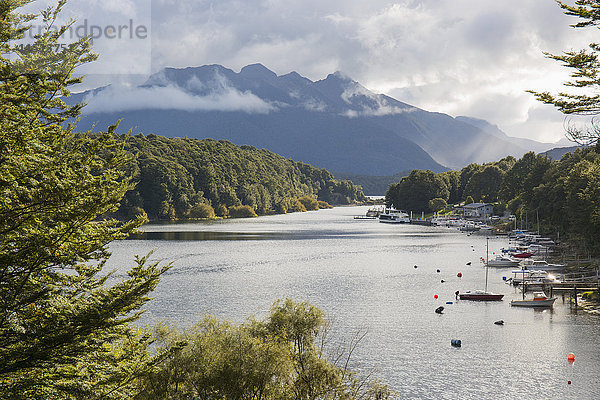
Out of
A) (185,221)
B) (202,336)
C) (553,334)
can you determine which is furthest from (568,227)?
(185,221)

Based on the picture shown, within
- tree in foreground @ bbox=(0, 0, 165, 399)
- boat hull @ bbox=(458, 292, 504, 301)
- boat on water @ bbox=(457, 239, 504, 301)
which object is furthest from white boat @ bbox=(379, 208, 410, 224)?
tree in foreground @ bbox=(0, 0, 165, 399)

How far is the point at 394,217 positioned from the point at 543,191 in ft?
292

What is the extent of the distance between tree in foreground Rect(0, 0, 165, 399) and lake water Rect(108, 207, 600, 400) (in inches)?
171

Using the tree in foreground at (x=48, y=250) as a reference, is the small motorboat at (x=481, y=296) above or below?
below

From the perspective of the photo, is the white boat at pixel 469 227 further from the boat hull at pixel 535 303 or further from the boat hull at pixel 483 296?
the boat hull at pixel 535 303

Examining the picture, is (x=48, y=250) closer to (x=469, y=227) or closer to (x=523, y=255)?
(x=523, y=255)

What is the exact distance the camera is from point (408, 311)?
49.2m

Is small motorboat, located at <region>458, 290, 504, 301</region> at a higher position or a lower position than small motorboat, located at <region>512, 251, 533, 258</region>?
lower

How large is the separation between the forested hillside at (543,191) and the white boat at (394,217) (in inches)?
215

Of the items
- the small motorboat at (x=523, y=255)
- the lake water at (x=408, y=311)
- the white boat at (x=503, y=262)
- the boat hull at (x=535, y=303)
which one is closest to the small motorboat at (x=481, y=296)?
the lake water at (x=408, y=311)

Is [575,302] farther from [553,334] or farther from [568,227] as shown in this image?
[568,227]

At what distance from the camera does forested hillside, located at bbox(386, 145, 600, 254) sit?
65.1 metres

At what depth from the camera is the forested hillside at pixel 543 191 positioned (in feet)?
213

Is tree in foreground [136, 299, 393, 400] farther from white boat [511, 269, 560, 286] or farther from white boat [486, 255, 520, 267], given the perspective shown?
white boat [486, 255, 520, 267]
